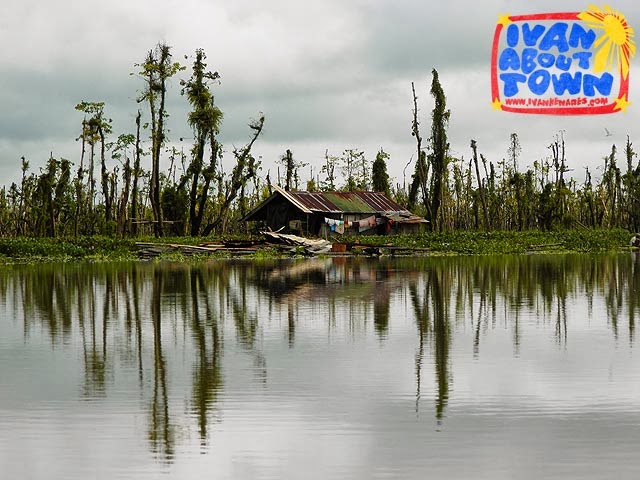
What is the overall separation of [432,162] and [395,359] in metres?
63.9

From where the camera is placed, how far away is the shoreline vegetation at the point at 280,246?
52.4 meters

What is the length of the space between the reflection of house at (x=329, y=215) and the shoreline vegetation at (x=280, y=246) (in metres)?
3.03

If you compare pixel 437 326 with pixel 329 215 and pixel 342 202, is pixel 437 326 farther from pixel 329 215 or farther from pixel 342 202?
pixel 342 202

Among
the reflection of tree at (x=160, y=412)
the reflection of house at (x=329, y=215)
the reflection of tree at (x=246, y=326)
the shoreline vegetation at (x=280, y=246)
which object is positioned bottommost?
the reflection of tree at (x=160, y=412)

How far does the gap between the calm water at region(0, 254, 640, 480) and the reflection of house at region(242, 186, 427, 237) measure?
43.5 metres

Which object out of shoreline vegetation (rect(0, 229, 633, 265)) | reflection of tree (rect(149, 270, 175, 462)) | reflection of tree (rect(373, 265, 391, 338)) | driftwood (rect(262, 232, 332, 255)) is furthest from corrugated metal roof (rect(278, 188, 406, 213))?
reflection of tree (rect(149, 270, 175, 462))

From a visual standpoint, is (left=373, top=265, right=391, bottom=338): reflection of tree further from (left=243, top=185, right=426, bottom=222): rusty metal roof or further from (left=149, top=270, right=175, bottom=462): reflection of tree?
(left=243, top=185, right=426, bottom=222): rusty metal roof

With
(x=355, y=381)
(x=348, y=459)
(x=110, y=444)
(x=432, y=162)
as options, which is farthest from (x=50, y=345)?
(x=432, y=162)

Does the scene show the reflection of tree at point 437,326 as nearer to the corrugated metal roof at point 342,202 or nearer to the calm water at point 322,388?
the calm water at point 322,388

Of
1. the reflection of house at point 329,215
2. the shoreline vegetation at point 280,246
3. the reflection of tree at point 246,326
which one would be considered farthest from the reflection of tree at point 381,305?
the reflection of house at point 329,215

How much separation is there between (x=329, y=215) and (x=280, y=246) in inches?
458

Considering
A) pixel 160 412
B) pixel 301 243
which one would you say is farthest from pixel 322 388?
pixel 301 243

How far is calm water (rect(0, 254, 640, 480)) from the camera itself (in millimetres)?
8188

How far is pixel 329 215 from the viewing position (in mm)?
68562
